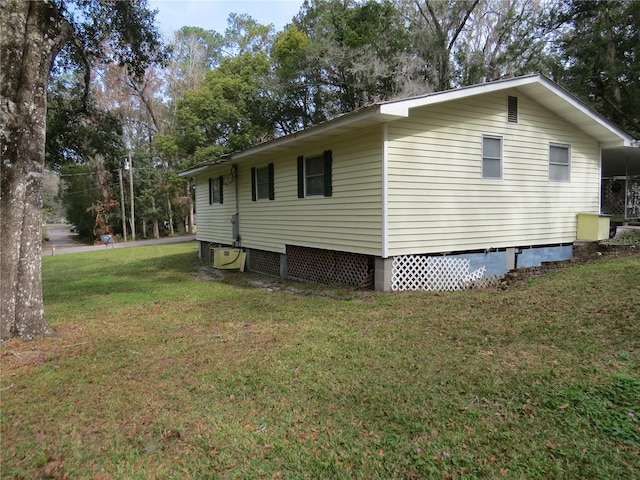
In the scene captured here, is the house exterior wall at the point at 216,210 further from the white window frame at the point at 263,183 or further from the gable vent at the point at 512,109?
the gable vent at the point at 512,109

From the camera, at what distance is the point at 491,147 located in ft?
27.4

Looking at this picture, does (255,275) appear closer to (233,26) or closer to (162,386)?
(162,386)

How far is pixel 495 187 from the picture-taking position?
8391mm

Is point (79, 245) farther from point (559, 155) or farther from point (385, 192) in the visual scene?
point (559, 155)

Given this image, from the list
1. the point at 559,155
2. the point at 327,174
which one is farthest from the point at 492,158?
the point at 327,174

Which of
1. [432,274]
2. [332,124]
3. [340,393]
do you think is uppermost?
[332,124]

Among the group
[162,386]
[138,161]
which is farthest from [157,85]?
[162,386]

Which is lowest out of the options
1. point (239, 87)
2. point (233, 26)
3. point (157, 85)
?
point (239, 87)

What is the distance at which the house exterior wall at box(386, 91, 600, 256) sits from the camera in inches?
287

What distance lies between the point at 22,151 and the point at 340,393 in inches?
169

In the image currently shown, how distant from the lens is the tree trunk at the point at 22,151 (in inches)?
173

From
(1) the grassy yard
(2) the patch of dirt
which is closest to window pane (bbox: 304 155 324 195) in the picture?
(1) the grassy yard

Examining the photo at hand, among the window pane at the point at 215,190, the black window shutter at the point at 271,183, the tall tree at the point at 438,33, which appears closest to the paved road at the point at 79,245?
the window pane at the point at 215,190

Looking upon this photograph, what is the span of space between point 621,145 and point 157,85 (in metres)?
31.9
